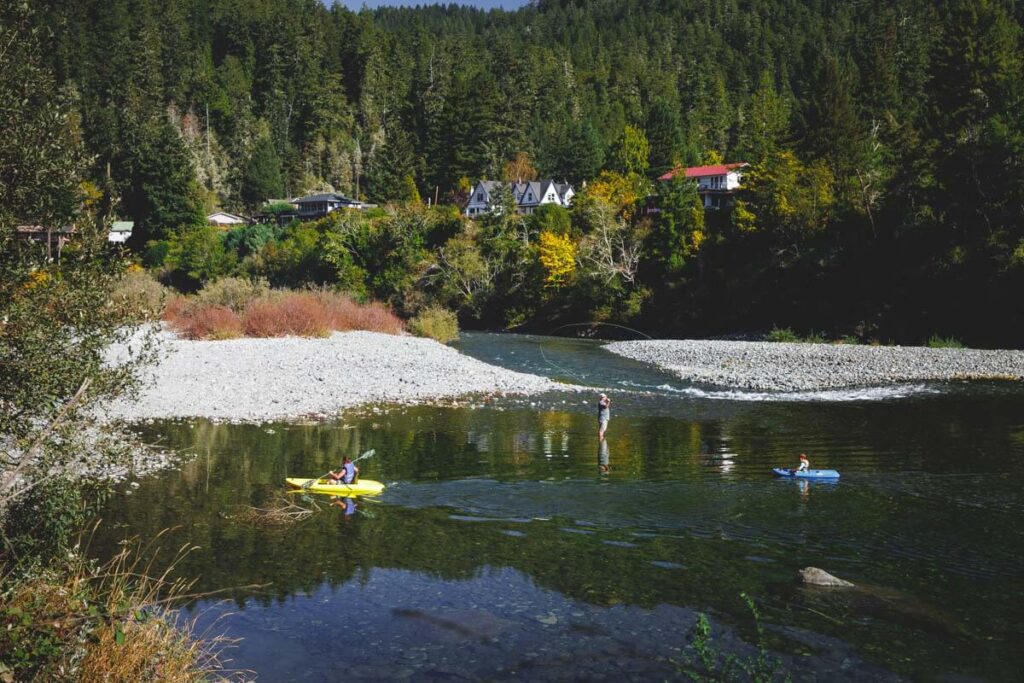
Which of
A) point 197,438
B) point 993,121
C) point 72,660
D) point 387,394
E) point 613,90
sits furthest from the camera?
point 613,90

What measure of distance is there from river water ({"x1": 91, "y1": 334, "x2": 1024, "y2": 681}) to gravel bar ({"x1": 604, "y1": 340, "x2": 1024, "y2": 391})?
35.4 ft

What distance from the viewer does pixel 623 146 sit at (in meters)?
98.3

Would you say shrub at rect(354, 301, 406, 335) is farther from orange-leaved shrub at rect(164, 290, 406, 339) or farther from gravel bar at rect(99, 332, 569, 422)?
gravel bar at rect(99, 332, 569, 422)

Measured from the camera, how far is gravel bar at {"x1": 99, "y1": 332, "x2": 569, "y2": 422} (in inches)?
1081

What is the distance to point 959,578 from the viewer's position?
12.9 meters

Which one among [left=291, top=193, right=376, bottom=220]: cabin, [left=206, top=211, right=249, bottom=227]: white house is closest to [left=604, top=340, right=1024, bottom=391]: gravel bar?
[left=291, top=193, right=376, bottom=220]: cabin

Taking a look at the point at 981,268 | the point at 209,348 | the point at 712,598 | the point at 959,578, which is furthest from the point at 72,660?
the point at 981,268

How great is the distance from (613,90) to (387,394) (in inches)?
5167

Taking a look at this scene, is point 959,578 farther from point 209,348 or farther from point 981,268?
point 981,268

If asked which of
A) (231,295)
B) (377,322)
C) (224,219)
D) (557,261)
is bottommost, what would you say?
(377,322)

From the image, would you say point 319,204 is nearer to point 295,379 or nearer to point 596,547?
point 295,379

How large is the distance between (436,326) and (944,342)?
116ft

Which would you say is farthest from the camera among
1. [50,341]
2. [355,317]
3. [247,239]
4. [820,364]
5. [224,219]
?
[224,219]

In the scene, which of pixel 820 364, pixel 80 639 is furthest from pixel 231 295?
pixel 80 639
